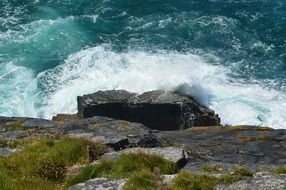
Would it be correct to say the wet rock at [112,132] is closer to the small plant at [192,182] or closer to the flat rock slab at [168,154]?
the flat rock slab at [168,154]

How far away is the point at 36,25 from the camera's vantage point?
53844 millimetres

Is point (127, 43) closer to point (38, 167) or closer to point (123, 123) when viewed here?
point (123, 123)

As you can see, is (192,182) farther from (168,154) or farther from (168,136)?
(168,136)

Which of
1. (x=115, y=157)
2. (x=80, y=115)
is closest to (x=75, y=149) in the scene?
(x=115, y=157)

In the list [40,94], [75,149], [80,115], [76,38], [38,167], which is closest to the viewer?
[38,167]

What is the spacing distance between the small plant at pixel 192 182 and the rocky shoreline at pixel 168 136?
132 millimetres

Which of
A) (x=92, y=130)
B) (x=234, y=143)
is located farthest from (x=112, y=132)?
(x=234, y=143)

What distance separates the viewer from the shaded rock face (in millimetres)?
31906

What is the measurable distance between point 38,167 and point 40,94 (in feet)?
105

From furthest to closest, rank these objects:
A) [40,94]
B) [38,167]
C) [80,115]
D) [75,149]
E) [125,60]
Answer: [125,60] < [40,94] < [80,115] < [75,149] < [38,167]

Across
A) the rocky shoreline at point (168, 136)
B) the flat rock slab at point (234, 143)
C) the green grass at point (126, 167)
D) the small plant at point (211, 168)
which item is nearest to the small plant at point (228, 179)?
the rocky shoreline at point (168, 136)

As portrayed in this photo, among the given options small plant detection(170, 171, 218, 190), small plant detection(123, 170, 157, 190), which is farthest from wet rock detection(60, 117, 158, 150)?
small plant detection(170, 171, 218, 190)

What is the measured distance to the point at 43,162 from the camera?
1302cm

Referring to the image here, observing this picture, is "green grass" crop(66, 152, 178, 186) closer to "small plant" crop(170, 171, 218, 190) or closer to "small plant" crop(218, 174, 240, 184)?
"small plant" crop(170, 171, 218, 190)
